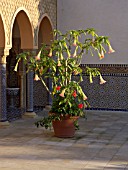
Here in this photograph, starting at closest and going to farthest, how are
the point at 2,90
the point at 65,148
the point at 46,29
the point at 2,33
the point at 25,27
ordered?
the point at 65,148
the point at 2,33
the point at 2,90
the point at 25,27
the point at 46,29

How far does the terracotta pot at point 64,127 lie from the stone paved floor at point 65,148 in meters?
0.13

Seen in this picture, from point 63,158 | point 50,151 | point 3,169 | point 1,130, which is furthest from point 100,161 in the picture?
point 1,130

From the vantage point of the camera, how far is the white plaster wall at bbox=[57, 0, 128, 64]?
39.9 ft

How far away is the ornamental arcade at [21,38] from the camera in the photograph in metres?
9.45

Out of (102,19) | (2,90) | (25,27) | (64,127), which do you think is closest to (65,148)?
(64,127)

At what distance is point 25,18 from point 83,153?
4.47 m

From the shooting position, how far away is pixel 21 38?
10.8 metres

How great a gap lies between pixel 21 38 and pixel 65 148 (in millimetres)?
4180

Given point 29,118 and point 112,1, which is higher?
point 112,1

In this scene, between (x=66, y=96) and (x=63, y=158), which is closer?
(x=63, y=158)

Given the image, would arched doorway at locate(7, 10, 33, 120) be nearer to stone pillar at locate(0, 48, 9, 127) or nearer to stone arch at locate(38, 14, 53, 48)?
stone arch at locate(38, 14, 53, 48)

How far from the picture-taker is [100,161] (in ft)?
21.4

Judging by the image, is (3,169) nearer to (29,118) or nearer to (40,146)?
(40,146)

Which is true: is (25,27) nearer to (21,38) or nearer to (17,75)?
(21,38)
